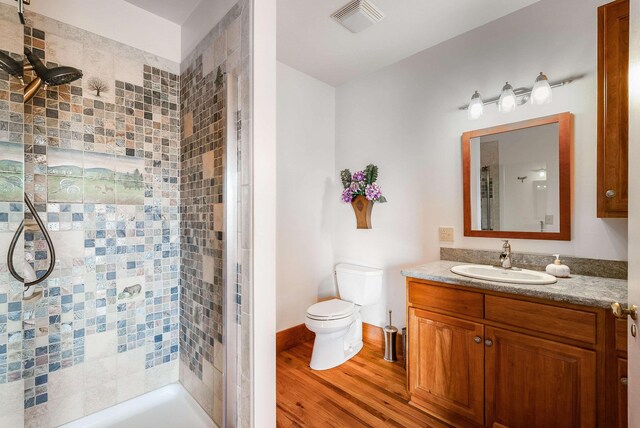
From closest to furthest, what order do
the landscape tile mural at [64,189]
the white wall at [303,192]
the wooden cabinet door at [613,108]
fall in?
the wooden cabinet door at [613,108] → the landscape tile mural at [64,189] → the white wall at [303,192]

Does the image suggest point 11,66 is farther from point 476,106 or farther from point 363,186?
point 476,106

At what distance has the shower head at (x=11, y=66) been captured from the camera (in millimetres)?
1060

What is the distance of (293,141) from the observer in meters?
2.78

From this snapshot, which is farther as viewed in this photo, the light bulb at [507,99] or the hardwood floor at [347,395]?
the light bulb at [507,99]

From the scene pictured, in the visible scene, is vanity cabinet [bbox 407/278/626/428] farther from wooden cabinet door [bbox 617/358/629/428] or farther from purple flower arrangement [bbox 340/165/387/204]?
purple flower arrangement [bbox 340/165/387/204]

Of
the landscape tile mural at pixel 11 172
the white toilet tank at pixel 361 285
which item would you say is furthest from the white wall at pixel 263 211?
the white toilet tank at pixel 361 285

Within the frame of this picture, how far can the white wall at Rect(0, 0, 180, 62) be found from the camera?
1.58 m

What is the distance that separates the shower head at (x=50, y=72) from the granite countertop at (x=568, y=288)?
6.98 ft

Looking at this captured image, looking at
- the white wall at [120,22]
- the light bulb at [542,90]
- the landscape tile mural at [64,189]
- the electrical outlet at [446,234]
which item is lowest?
the electrical outlet at [446,234]

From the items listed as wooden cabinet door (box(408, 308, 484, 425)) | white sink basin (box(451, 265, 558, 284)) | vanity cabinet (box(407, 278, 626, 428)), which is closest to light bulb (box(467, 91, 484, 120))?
white sink basin (box(451, 265, 558, 284))

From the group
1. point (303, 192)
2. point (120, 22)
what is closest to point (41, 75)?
point (120, 22)

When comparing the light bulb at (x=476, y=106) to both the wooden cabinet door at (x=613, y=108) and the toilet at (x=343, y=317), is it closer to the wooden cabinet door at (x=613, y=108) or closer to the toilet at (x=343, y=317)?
the wooden cabinet door at (x=613, y=108)

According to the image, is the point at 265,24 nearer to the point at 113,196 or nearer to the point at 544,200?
the point at 113,196

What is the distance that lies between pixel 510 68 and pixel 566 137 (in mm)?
620
